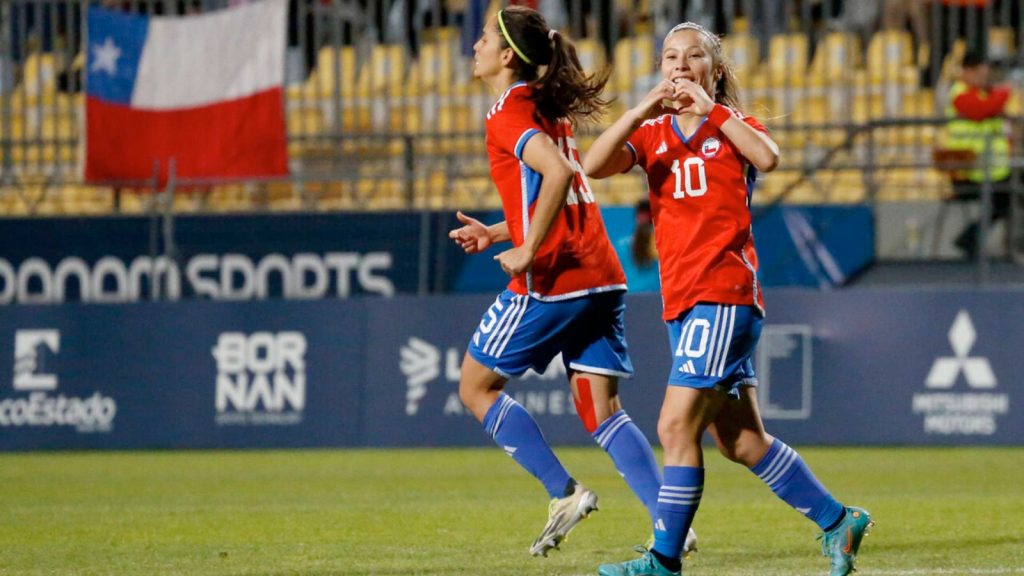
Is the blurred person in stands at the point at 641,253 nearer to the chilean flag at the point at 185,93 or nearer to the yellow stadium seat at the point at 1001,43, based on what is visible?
the chilean flag at the point at 185,93

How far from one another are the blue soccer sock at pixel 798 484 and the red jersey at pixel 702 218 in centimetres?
62

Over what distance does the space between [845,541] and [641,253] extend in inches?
338

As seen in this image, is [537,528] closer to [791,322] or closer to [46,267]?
[791,322]

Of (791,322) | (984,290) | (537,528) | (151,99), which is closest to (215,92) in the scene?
(151,99)

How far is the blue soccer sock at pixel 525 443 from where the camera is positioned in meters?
6.59

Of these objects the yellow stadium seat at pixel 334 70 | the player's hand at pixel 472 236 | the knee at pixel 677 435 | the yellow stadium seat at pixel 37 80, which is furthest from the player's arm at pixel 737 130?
the yellow stadium seat at pixel 37 80

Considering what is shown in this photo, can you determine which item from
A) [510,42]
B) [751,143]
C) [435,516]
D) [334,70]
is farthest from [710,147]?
[334,70]

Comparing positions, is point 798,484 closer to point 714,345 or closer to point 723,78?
point 714,345

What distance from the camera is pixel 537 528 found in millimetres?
8406

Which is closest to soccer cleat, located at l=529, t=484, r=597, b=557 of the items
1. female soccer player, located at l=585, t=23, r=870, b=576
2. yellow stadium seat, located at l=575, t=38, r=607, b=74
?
female soccer player, located at l=585, t=23, r=870, b=576

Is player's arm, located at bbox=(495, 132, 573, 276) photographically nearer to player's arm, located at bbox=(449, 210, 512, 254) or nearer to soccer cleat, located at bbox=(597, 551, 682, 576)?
player's arm, located at bbox=(449, 210, 512, 254)

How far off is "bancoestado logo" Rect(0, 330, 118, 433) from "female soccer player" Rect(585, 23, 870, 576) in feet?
33.0

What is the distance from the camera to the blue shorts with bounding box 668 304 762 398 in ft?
18.9

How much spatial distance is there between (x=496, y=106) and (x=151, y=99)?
10.5m
